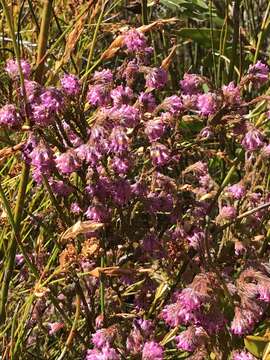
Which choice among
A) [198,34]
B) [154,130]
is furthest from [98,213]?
[198,34]

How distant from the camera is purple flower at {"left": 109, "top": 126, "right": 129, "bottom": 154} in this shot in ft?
3.33

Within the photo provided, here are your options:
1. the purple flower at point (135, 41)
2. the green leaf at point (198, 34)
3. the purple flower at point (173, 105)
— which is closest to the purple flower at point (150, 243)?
the purple flower at point (173, 105)

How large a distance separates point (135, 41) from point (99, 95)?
124 mm

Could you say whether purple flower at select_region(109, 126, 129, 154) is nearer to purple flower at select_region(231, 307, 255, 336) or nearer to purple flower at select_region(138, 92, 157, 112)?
purple flower at select_region(138, 92, 157, 112)

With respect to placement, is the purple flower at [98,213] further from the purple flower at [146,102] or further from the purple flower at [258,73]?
the purple flower at [258,73]

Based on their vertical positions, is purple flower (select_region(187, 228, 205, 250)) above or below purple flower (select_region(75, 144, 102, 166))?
below

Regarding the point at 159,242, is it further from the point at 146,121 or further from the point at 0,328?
the point at 0,328

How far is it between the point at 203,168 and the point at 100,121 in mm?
307

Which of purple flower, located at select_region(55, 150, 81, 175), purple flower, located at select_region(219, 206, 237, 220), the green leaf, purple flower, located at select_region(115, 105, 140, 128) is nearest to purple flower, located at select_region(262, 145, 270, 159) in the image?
purple flower, located at select_region(219, 206, 237, 220)

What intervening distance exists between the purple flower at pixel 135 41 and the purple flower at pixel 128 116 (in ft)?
0.40

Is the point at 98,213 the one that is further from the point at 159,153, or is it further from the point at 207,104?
the point at 207,104

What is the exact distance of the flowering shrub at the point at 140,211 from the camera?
42.3 inches

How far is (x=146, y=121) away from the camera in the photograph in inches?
45.0

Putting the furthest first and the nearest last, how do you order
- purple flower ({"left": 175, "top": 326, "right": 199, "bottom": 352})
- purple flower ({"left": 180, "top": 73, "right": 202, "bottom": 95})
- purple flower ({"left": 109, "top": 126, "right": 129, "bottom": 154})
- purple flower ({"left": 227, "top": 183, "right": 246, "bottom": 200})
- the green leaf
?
1. the green leaf
2. purple flower ({"left": 227, "top": 183, "right": 246, "bottom": 200})
3. purple flower ({"left": 180, "top": 73, "right": 202, "bottom": 95})
4. purple flower ({"left": 175, "top": 326, "right": 199, "bottom": 352})
5. purple flower ({"left": 109, "top": 126, "right": 129, "bottom": 154})
